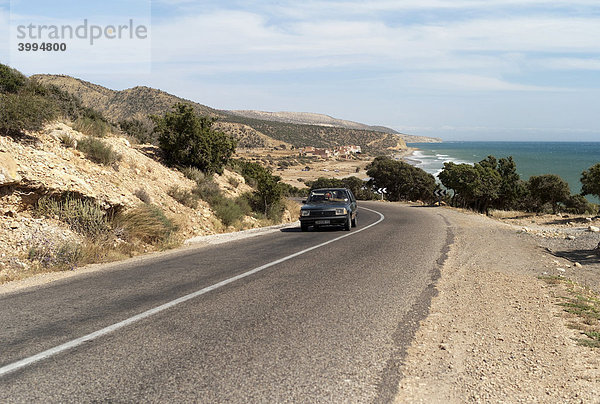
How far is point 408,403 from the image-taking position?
11.8ft

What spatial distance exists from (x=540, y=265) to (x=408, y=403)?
886 centimetres

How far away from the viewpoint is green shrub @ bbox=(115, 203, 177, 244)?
1255 centimetres

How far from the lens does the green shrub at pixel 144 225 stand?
12555mm

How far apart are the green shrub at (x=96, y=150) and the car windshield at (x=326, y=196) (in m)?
7.87

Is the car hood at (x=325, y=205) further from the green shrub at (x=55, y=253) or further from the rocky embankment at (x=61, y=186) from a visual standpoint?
the green shrub at (x=55, y=253)

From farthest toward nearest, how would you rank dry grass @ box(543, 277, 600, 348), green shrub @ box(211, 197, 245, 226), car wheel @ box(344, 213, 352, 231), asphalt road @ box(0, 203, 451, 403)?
green shrub @ box(211, 197, 245, 226)
car wheel @ box(344, 213, 352, 231)
dry grass @ box(543, 277, 600, 348)
asphalt road @ box(0, 203, 451, 403)

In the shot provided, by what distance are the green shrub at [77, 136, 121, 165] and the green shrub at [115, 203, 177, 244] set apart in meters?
3.93

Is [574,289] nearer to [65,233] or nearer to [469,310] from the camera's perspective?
[469,310]

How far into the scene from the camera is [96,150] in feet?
53.6

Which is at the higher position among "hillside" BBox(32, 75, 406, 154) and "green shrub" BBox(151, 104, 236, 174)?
"hillside" BBox(32, 75, 406, 154)

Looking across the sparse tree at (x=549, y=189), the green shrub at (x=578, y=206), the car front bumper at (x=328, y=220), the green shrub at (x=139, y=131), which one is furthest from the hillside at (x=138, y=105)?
the car front bumper at (x=328, y=220)

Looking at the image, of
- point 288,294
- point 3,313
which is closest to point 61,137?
point 3,313

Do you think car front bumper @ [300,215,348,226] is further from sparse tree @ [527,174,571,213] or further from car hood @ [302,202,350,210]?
sparse tree @ [527,174,571,213]

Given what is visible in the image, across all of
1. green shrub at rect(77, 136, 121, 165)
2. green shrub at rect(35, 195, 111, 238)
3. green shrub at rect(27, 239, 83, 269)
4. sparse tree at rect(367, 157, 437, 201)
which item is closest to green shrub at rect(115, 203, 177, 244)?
green shrub at rect(35, 195, 111, 238)
